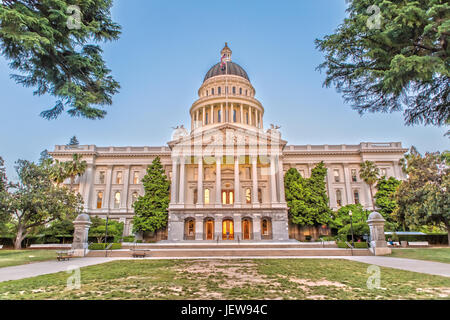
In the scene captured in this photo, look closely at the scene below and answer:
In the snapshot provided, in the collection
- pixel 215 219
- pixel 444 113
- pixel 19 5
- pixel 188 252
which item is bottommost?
pixel 188 252

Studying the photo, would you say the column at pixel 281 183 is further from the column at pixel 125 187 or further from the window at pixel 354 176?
the column at pixel 125 187

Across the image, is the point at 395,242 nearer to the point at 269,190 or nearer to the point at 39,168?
the point at 269,190

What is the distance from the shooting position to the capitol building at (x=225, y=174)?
3688 centimetres

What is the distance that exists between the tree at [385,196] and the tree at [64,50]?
3958 cm

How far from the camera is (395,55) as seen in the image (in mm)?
7773

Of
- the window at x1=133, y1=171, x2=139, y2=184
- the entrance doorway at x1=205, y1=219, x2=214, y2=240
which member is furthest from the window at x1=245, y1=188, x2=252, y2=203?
the window at x1=133, y1=171, x2=139, y2=184

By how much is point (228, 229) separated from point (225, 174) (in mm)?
8703

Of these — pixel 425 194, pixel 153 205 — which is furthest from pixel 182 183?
pixel 425 194

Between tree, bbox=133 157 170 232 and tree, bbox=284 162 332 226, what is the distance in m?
17.9

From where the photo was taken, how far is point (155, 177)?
40062 millimetres

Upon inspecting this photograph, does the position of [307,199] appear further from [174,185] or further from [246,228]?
[174,185]

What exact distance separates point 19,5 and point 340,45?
10288 mm

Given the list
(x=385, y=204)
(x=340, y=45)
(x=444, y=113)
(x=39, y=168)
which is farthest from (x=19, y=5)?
(x=385, y=204)

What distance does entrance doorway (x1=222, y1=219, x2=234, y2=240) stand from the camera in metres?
37.4
